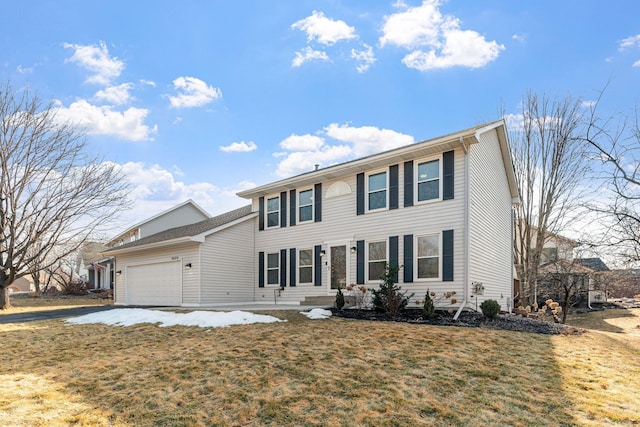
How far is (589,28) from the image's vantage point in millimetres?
11578

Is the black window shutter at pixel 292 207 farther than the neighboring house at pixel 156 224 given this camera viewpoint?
No

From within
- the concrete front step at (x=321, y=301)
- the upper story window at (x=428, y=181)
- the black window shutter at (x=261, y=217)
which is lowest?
the concrete front step at (x=321, y=301)

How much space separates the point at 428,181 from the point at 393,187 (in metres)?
1.15

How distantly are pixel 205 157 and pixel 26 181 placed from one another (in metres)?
8.12

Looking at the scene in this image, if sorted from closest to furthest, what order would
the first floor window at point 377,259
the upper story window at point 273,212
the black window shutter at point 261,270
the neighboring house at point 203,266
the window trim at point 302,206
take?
the first floor window at point 377,259, the window trim at point 302,206, the neighboring house at point 203,266, the upper story window at point 273,212, the black window shutter at point 261,270

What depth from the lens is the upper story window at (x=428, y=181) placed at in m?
12.1

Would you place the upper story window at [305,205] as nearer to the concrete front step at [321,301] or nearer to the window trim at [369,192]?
the window trim at [369,192]

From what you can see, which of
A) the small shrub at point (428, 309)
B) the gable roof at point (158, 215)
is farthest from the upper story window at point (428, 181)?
the gable roof at point (158, 215)

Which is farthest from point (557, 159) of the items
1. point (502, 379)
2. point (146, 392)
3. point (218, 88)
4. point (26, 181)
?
point (26, 181)

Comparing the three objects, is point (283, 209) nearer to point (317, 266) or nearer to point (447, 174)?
point (317, 266)

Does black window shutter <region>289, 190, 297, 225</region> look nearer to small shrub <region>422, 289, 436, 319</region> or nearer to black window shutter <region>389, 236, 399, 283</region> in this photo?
black window shutter <region>389, 236, 399, 283</region>

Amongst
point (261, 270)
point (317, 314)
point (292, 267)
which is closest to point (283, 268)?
point (292, 267)

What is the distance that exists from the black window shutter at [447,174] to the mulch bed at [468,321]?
3.30 meters

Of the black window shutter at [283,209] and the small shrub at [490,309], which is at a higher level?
the black window shutter at [283,209]
